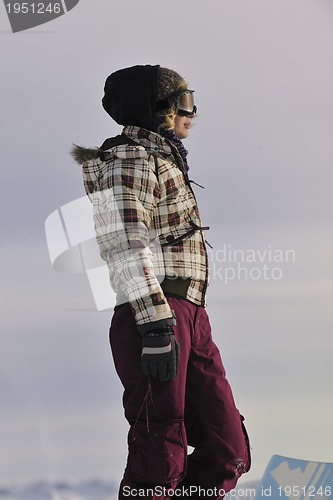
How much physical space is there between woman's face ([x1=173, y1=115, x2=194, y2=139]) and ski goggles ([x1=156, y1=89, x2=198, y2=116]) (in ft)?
0.04

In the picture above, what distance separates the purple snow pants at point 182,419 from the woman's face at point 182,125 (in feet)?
1.61

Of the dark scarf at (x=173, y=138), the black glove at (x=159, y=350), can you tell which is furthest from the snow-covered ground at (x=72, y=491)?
the dark scarf at (x=173, y=138)

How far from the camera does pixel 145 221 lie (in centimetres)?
229

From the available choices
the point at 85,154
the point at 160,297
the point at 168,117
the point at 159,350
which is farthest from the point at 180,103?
the point at 159,350

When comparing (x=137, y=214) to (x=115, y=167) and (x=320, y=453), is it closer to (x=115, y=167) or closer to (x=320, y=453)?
(x=115, y=167)

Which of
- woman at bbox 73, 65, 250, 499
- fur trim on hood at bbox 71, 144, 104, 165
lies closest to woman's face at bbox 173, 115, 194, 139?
woman at bbox 73, 65, 250, 499

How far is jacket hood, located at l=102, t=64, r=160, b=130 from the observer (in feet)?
7.88

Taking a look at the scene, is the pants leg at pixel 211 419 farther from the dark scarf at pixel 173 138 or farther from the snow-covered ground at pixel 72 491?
the dark scarf at pixel 173 138

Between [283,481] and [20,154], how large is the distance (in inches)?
55.6

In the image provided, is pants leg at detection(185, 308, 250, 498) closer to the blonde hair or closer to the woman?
the woman

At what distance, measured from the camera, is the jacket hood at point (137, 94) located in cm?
240

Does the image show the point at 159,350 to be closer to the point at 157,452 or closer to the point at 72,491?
the point at 157,452

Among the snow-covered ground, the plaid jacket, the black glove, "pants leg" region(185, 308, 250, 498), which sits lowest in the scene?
the snow-covered ground

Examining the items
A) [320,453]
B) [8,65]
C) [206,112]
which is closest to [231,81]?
[206,112]
